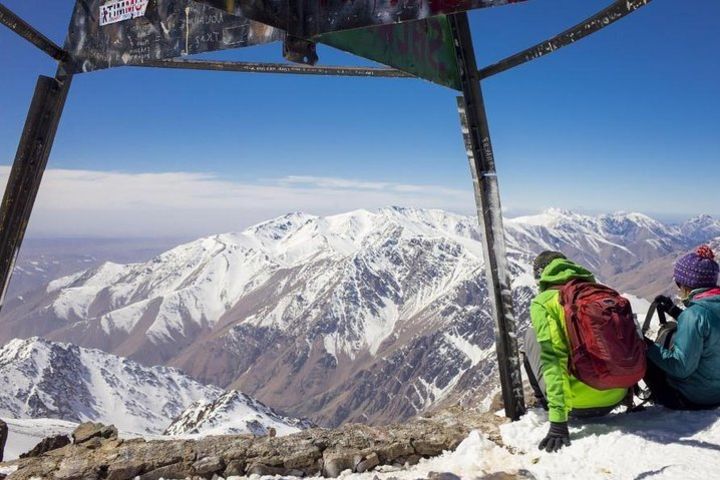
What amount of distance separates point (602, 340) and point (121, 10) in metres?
5.48

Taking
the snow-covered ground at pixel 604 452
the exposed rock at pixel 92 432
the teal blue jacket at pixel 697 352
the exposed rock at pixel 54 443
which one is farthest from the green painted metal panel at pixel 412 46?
the exposed rock at pixel 54 443

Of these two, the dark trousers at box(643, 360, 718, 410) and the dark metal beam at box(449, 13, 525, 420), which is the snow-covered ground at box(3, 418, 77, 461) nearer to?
the dark metal beam at box(449, 13, 525, 420)

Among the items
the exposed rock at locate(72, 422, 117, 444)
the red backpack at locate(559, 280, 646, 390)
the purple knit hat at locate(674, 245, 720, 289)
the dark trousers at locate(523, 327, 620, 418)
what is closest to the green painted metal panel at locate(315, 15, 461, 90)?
the red backpack at locate(559, 280, 646, 390)

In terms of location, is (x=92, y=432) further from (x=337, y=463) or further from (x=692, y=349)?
(x=692, y=349)

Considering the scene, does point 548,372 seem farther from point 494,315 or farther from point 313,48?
point 313,48

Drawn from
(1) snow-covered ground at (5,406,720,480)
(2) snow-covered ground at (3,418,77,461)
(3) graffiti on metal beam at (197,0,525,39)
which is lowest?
(2) snow-covered ground at (3,418,77,461)

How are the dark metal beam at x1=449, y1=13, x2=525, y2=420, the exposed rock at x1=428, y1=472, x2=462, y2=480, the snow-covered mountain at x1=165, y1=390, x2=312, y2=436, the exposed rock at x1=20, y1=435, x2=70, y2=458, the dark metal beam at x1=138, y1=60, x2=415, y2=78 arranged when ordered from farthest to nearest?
1. the snow-covered mountain at x1=165, y1=390, x2=312, y2=436
2. the exposed rock at x1=20, y1=435, x2=70, y2=458
3. the dark metal beam at x1=138, y1=60, x2=415, y2=78
4. the dark metal beam at x1=449, y1=13, x2=525, y2=420
5. the exposed rock at x1=428, y1=472, x2=462, y2=480

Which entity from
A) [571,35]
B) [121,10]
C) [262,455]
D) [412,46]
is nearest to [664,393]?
[571,35]

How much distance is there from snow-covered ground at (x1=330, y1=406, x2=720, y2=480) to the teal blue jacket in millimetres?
270

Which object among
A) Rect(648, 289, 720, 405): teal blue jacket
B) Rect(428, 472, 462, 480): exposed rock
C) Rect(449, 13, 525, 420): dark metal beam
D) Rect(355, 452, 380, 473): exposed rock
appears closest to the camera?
Rect(428, 472, 462, 480): exposed rock

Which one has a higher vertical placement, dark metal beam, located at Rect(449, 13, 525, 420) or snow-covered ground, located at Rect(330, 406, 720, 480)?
dark metal beam, located at Rect(449, 13, 525, 420)

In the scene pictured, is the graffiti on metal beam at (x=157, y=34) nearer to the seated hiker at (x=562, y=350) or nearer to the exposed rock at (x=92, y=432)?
the seated hiker at (x=562, y=350)

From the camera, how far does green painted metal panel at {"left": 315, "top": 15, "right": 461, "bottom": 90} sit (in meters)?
4.70

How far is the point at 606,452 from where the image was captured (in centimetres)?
498
